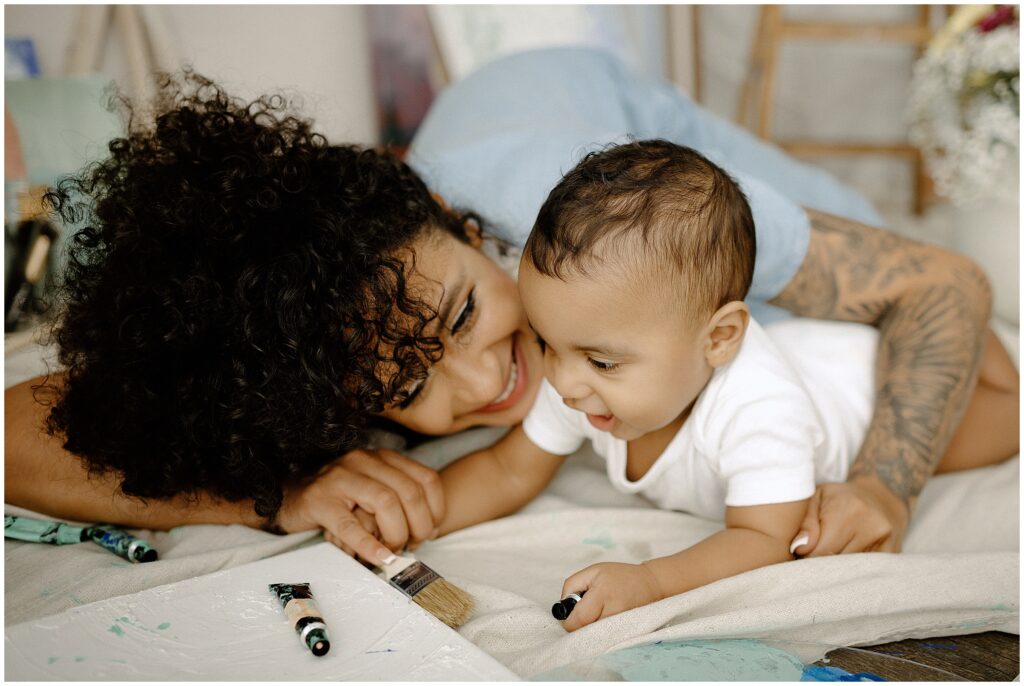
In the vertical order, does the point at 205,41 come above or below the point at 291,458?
above

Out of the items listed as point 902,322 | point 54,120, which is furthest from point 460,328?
point 54,120

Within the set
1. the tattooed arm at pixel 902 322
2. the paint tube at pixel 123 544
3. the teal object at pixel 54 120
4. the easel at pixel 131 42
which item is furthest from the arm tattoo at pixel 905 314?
the easel at pixel 131 42

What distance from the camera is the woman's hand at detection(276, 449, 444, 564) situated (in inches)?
46.0

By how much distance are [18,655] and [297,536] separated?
16.0 inches

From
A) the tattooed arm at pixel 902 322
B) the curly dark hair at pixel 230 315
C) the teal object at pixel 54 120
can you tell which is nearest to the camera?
the curly dark hair at pixel 230 315

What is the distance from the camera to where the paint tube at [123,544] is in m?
1.15

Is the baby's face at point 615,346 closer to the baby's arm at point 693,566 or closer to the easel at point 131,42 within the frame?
the baby's arm at point 693,566

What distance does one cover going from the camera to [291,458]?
1196mm

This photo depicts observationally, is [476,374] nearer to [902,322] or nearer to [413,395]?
[413,395]

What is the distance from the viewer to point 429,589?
1.05 m

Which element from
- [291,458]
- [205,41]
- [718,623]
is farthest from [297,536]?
[205,41]

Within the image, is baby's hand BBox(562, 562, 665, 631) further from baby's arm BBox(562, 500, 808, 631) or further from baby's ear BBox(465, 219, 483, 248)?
baby's ear BBox(465, 219, 483, 248)

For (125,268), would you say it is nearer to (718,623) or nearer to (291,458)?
(291,458)

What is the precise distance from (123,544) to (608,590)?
26.9 inches
